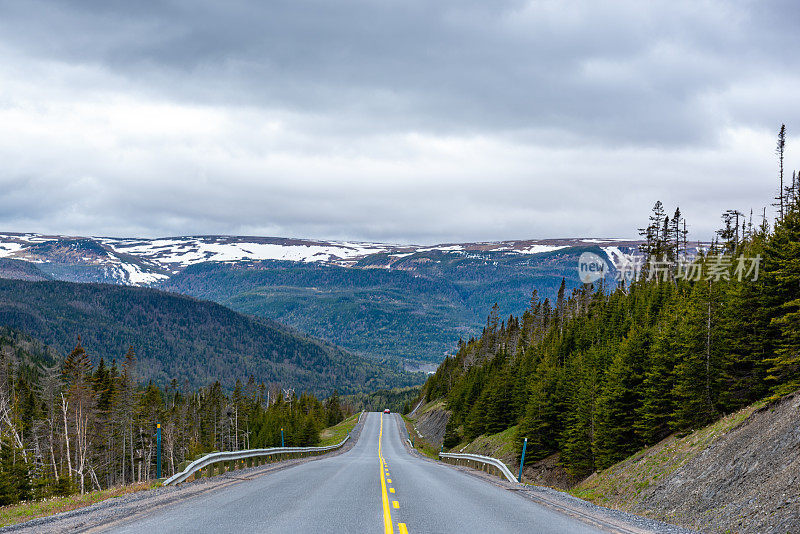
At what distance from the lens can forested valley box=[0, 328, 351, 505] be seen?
44344 millimetres

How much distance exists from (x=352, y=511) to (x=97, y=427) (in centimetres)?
5531

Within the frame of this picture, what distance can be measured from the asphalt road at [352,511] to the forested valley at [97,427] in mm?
24041

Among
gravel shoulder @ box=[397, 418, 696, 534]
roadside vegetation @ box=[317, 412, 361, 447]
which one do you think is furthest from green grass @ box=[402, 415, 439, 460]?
gravel shoulder @ box=[397, 418, 696, 534]

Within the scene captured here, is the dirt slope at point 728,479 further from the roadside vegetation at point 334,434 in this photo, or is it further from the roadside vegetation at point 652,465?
the roadside vegetation at point 334,434

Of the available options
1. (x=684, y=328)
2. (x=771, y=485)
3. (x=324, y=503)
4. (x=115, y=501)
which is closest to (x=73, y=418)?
(x=115, y=501)

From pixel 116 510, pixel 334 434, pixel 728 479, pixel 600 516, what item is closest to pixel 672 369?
pixel 728 479

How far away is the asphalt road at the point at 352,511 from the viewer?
10.9 meters

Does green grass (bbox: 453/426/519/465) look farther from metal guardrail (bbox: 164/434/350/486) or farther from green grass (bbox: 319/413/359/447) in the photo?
green grass (bbox: 319/413/359/447)

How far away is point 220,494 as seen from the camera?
633 inches

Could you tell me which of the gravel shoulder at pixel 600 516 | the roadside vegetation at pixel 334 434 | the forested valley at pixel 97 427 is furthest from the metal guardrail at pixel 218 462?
the roadside vegetation at pixel 334 434

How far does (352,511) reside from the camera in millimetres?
12953

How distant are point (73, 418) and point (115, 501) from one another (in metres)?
40.6

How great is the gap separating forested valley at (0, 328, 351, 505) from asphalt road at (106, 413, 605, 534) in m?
24.0

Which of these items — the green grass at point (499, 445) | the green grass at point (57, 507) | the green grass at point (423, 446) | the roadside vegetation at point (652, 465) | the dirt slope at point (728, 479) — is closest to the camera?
the green grass at point (57, 507)
